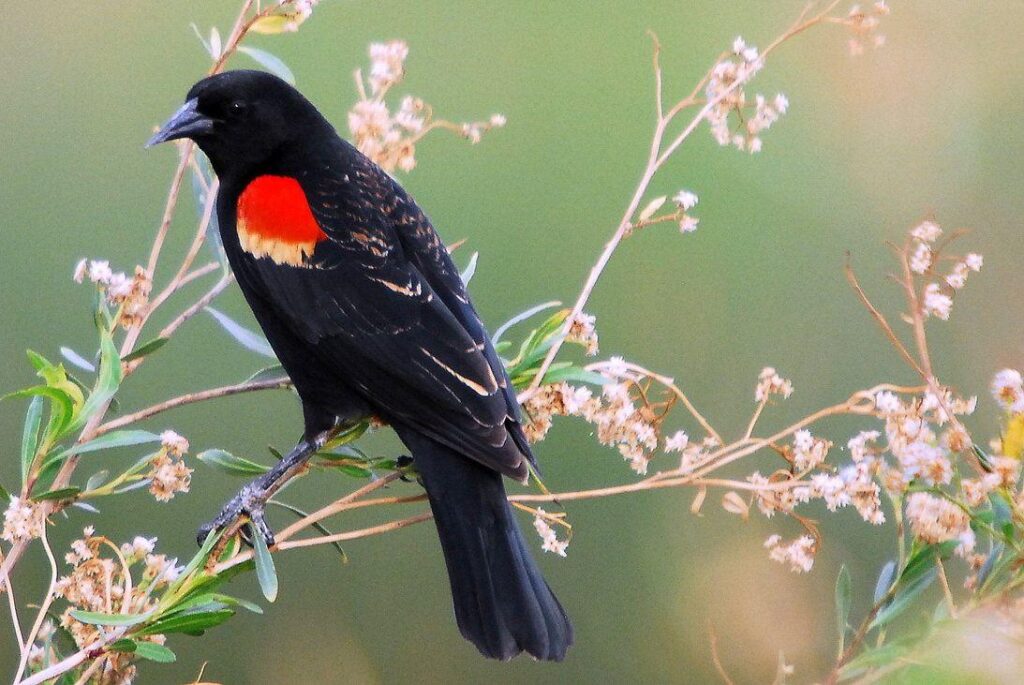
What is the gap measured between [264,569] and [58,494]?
0.63 ft

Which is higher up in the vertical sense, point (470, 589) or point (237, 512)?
point (237, 512)

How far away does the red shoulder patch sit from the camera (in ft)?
5.28

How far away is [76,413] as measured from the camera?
1.15 m

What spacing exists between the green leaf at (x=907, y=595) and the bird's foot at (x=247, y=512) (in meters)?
0.65

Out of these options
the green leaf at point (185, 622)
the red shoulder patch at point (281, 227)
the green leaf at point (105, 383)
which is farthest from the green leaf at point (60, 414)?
the red shoulder patch at point (281, 227)

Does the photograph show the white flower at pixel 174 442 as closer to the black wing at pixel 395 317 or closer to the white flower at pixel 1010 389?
the black wing at pixel 395 317

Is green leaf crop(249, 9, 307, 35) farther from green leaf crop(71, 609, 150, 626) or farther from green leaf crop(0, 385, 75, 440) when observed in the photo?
green leaf crop(71, 609, 150, 626)

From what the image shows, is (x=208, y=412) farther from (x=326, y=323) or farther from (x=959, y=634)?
(x=959, y=634)

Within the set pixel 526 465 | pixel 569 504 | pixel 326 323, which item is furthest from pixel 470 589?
pixel 569 504

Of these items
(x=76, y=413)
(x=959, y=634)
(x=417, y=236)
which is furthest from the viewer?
(x=417, y=236)

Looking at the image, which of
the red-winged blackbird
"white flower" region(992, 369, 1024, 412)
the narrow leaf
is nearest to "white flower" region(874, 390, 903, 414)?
"white flower" region(992, 369, 1024, 412)

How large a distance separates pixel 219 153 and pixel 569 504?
3.24 feet

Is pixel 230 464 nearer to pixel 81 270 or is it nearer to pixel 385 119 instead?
pixel 81 270

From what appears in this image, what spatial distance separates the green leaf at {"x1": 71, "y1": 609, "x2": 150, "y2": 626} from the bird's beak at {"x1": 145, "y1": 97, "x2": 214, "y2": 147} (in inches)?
27.7
